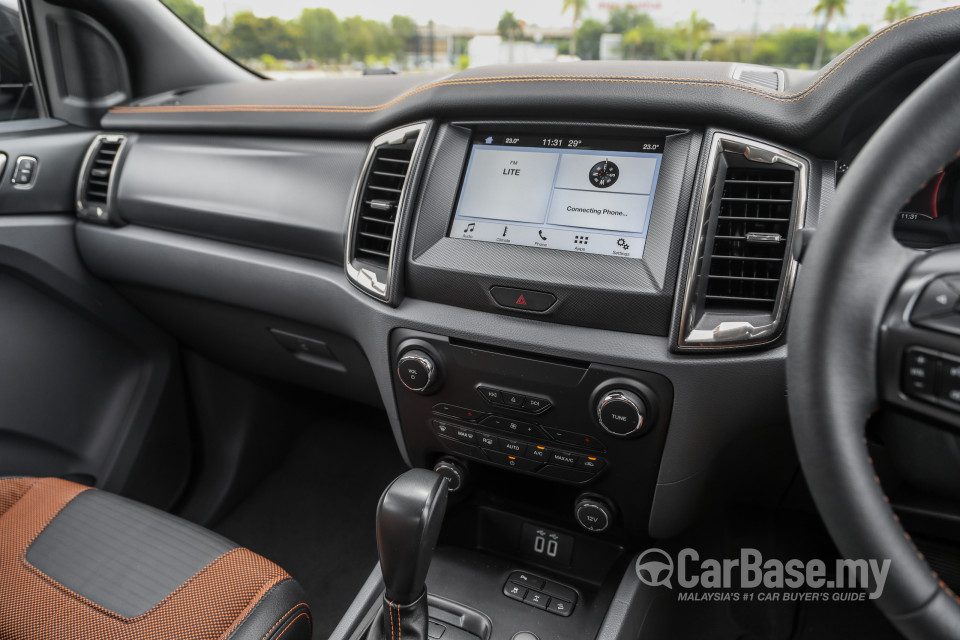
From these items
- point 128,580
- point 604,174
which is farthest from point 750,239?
point 128,580

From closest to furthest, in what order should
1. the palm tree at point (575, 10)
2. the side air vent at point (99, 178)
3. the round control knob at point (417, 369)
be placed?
the round control knob at point (417, 369), the palm tree at point (575, 10), the side air vent at point (99, 178)

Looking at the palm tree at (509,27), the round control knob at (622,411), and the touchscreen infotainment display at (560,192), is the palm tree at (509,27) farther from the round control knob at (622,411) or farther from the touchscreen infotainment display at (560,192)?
the round control knob at (622,411)

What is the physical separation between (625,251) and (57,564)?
104 cm

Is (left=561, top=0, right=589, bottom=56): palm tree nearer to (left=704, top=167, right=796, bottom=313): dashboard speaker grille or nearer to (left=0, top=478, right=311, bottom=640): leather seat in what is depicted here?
(left=704, top=167, right=796, bottom=313): dashboard speaker grille

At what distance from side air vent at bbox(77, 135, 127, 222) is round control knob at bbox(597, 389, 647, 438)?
135 centimetres

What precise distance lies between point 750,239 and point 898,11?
1.23ft

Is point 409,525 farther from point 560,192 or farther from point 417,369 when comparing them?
point 560,192

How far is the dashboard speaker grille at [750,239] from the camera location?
951 millimetres

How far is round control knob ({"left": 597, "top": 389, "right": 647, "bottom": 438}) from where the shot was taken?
39.9 inches

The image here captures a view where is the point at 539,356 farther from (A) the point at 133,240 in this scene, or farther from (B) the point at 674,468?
(A) the point at 133,240

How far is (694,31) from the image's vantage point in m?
1.36

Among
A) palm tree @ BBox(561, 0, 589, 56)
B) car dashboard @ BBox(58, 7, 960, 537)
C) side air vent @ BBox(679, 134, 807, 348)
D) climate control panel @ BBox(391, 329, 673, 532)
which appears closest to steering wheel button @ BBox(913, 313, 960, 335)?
car dashboard @ BBox(58, 7, 960, 537)

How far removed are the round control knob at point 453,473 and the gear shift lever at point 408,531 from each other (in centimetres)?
28

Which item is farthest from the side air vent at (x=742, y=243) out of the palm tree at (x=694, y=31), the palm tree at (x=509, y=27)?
the palm tree at (x=509, y=27)
